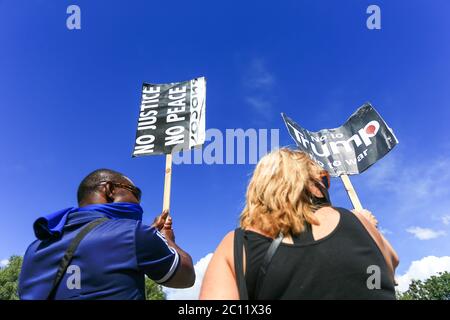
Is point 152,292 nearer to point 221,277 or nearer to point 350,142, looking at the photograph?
point 350,142

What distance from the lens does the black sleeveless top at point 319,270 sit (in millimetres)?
1962

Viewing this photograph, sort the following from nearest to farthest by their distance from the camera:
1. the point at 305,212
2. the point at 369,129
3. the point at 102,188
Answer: the point at 305,212, the point at 102,188, the point at 369,129

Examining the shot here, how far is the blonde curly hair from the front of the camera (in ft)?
7.04

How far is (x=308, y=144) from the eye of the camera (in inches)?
290

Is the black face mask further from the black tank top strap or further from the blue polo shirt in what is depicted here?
the blue polo shirt

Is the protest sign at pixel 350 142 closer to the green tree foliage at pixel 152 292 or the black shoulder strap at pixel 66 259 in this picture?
the black shoulder strap at pixel 66 259

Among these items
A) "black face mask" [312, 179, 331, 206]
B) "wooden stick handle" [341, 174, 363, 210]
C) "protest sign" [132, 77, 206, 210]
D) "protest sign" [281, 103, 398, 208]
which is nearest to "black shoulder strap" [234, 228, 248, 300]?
"black face mask" [312, 179, 331, 206]

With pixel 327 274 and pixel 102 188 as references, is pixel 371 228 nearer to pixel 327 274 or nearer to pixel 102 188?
pixel 327 274

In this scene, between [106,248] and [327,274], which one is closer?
[327,274]

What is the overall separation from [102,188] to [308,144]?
15.5 ft

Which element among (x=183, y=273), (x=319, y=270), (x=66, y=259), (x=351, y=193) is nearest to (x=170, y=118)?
(x=351, y=193)
